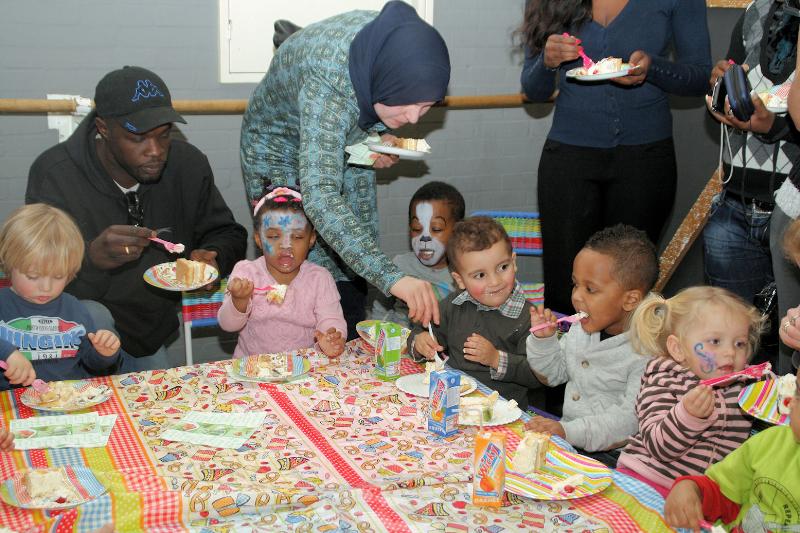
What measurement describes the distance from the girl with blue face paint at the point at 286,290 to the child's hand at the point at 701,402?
1470 mm

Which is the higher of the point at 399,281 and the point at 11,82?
the point at 11,82

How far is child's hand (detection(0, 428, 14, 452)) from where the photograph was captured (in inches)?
82.7

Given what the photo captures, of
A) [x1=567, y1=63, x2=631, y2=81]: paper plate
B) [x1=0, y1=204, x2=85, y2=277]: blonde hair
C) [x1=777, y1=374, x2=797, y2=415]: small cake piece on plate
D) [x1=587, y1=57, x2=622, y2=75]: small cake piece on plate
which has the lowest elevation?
[x1=777, y1=374, x2=797, y2=415]: small cake piece on plate

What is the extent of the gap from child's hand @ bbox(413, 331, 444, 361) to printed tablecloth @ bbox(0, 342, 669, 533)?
213 mm

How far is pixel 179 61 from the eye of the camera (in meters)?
4.45

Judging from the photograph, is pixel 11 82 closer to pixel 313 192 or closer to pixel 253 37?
pixel 253 37

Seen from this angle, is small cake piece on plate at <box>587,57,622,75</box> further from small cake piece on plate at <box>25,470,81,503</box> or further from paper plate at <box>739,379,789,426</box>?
small cake piece on plate at <box>25,470,81,503</box>

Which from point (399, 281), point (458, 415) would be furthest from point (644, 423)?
point (399, 281)

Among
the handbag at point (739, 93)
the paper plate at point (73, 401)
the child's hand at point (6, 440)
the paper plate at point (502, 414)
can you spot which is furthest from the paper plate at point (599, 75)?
the child's hand at point (6, 440)

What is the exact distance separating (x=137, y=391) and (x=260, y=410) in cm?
39

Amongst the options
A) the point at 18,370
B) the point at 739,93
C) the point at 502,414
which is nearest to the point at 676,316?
the point at 502,414

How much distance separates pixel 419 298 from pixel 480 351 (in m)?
0.27

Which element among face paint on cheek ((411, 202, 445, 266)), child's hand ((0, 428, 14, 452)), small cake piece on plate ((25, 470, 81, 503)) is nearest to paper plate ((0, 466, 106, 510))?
small cake piece on plate ((25, 470, 81, 503))

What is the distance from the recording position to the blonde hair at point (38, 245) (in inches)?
110
